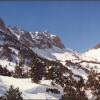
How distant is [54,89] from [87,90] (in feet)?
48.4

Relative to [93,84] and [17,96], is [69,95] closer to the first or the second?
[17,96]

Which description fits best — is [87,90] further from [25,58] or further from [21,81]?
[25,58]

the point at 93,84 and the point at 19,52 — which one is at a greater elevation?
the point at 19,52

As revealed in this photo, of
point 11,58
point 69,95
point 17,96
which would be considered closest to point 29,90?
point 69,95

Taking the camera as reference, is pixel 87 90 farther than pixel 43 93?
Yes

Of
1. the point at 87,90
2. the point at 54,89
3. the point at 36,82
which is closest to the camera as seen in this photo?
the point at 54,89

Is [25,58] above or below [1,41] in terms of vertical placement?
below

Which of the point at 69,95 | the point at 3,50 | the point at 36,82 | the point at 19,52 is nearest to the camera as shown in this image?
the point at 69,95

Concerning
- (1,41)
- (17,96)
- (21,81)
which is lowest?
(17,96)

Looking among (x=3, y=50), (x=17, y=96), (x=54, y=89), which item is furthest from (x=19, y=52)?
(x=17, y=96)

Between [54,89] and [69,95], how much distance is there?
5.30 m

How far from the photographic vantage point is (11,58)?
16488 cm

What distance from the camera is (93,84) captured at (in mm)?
69750

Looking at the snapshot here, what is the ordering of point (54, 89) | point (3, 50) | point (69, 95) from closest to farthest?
1. point (69, 95)
2. point (54, 89)
3. point (3, 50)
